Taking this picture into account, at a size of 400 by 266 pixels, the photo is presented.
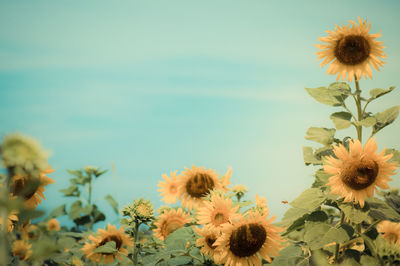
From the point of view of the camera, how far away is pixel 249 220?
55.1 inches

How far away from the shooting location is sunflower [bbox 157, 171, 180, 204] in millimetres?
2021

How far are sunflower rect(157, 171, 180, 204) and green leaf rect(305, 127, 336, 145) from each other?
755 millimetres

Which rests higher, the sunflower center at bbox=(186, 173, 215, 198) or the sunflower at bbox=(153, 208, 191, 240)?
the sunflower center at bbox=(186, 173, 215, 198)

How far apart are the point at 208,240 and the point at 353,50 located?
140 cm

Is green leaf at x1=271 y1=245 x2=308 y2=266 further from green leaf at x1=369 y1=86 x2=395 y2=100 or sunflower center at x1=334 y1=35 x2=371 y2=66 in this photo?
sunflower center at x1=334 y1=35 x2=371 y2=66

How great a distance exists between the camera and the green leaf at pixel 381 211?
5.46ft

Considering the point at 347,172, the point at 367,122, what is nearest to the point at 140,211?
the point at 347,172

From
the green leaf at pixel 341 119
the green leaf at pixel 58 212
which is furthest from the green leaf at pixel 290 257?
the green leaf at pixel 58 212

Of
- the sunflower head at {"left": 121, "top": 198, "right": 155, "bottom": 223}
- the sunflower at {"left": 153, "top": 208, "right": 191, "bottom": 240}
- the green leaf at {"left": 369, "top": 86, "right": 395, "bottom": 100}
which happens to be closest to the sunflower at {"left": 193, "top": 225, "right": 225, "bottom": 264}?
the sunflower head at {"left": 121, "top": 198, "right": 155, "bottom": 223}

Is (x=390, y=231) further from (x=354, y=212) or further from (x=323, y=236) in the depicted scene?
(x=323, y=236)

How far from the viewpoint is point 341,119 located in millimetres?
2002

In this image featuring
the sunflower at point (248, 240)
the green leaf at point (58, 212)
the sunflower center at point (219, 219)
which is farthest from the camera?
the green leaf at point (58, 212)

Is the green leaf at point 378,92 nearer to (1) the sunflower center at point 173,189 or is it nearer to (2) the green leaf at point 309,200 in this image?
(2) the green leaf at point 309,200

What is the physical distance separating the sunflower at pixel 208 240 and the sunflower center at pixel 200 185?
36 cm
